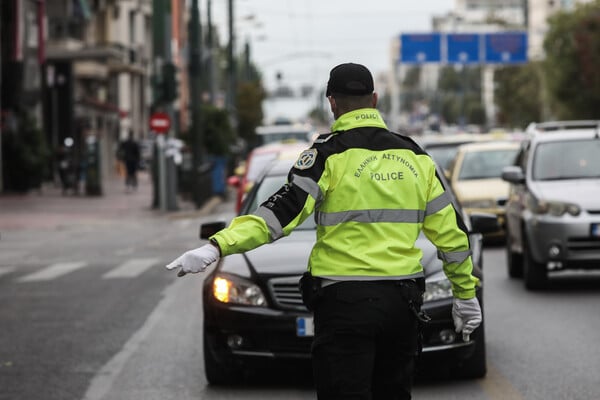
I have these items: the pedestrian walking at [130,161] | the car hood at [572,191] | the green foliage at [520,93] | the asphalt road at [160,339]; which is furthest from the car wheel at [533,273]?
the green foliage at [520,93]

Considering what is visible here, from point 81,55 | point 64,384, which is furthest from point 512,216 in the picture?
point 81,55

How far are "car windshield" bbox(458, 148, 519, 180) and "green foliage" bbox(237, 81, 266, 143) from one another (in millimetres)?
50295

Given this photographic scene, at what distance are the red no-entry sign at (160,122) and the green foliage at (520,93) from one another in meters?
56.2

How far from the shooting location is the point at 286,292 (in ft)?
31.3

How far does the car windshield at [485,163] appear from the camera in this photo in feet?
78.7

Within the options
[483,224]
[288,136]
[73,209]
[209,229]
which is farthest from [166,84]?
[209,229]

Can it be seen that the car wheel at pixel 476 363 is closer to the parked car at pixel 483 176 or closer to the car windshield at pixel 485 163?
the parked car at pixel 483 176

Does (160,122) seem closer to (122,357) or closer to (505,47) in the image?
(122,357)

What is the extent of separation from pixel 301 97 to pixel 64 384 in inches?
6678

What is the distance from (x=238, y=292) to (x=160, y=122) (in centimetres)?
2541

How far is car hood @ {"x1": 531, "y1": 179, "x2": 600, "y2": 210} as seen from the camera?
15375 millimetres

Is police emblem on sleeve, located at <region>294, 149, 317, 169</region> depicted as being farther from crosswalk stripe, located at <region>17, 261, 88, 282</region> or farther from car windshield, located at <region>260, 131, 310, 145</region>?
car windshield, located at <region>260, 131, 310, 145</region>

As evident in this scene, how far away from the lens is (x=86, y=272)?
19.7m

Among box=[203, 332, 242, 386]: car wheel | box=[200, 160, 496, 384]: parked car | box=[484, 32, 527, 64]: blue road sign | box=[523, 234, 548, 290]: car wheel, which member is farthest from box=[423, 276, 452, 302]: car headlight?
box=[484, 32, 527, 64]: blue road sign
